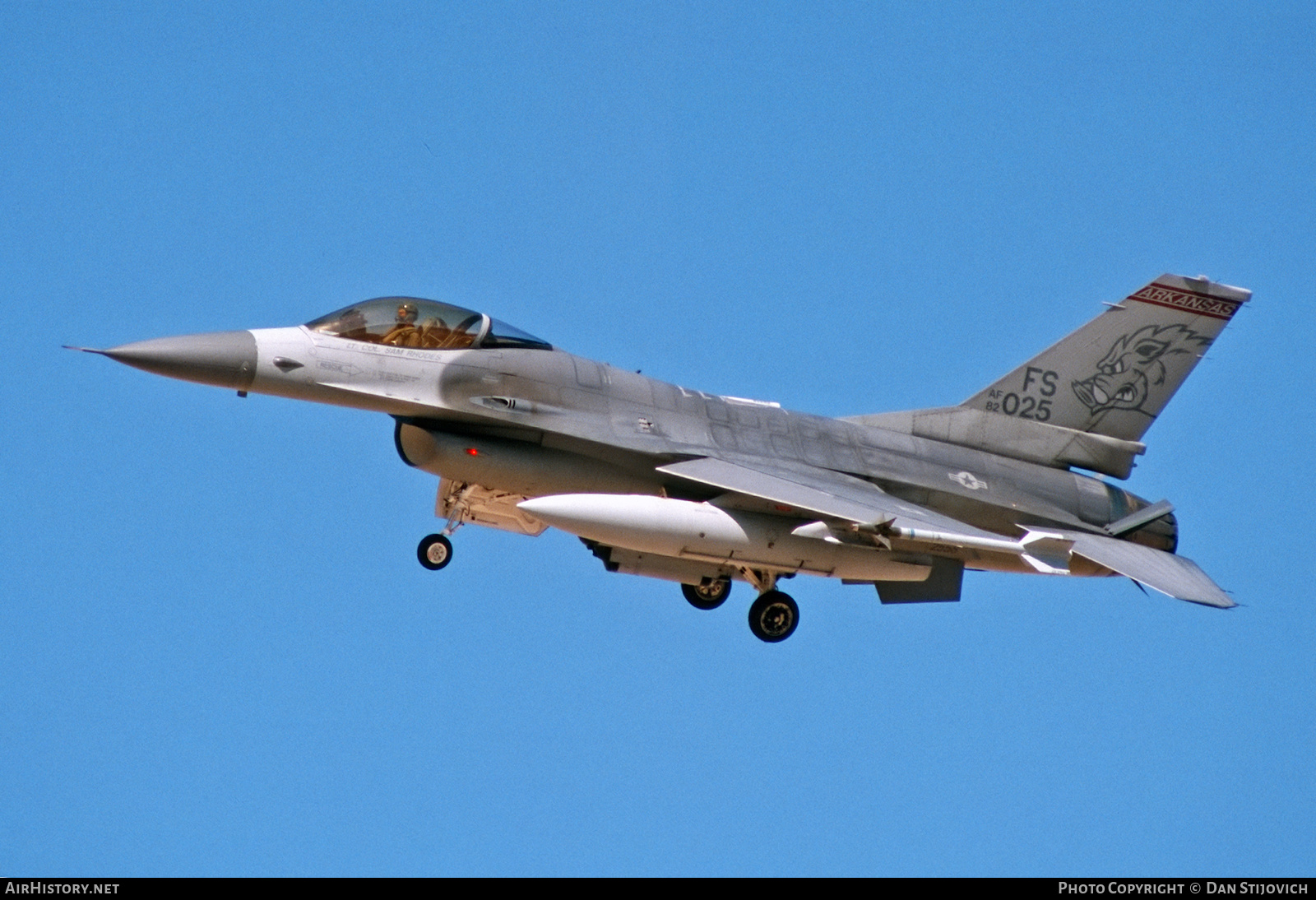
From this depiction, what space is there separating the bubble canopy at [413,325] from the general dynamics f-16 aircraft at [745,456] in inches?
0.7

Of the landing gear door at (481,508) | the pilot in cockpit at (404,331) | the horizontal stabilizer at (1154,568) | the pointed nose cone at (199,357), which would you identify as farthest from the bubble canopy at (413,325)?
the horizontal stabilizer at (1154,568)

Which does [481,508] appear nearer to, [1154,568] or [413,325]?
[413,325]

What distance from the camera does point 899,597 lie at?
18.1m

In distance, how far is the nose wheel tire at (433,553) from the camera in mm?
17391

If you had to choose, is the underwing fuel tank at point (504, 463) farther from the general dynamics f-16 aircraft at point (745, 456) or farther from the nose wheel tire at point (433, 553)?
the nose wheel tire at point (433, 553)

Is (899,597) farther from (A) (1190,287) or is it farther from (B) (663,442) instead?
(A) (1190,287)

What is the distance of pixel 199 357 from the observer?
53.6ft

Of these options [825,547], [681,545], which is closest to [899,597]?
[825,547]

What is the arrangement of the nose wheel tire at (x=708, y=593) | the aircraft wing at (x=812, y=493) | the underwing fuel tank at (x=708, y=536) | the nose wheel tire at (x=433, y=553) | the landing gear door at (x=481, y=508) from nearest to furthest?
the underwing fuel tank at (x=708, y=536) < the aircraft wing at (x=812, y=493) < the nose wheel tire at (x=433, y=553) < the landing gear door at (x=481, y=508) < the nose wheel tire at (x=708, y=593)

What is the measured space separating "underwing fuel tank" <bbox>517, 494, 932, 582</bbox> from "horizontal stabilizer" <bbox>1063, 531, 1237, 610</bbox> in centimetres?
164

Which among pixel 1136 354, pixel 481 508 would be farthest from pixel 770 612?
pixel 1136 354

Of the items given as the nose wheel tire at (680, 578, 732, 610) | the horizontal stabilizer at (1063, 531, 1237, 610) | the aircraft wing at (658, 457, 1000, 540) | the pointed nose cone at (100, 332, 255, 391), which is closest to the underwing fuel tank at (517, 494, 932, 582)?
the aircraft wing at (658, 457, 1000, 540)

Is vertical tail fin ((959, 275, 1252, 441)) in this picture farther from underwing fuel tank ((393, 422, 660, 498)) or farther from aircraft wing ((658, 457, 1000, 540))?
underwing fuel tank ((393, 422, 660, 498))

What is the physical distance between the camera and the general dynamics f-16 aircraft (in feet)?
54.5
